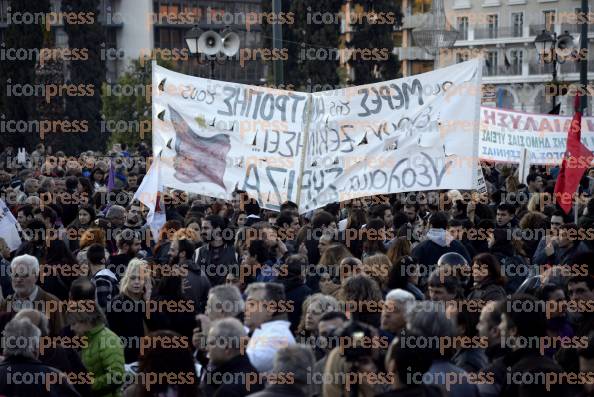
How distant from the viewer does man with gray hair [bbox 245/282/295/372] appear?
7301mm

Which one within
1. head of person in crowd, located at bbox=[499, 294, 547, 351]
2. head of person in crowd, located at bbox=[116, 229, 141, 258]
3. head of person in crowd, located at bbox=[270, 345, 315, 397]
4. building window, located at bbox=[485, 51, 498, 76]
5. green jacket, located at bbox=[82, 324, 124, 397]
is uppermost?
building window, located at bbox=[485, 51, 498, 76]

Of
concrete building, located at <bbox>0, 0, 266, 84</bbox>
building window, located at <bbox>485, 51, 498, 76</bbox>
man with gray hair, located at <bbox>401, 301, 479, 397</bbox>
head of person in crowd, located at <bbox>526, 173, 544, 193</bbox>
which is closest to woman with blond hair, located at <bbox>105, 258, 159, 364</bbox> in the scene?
man with gray hair, located at <bbox>401, 301, 479, 397</bbox>

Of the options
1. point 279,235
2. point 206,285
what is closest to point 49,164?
point 279,235

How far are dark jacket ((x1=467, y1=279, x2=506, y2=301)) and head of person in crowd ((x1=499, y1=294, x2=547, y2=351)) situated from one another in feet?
5.11

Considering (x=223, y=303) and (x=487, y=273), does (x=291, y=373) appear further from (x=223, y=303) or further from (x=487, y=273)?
(x=487, y=273)

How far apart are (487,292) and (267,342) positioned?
2.08 m

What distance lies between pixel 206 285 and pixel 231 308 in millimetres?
2549

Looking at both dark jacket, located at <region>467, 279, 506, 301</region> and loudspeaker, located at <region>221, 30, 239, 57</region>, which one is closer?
dark jacket, located at <region>467, 279, 506, 301</region>

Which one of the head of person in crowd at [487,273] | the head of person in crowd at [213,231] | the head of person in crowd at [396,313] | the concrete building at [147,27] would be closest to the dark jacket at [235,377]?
the head of person in crowd at [396,313]

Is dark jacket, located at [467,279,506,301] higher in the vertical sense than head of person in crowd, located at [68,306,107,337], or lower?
higher

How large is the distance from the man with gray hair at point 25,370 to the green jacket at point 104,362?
29.8 inches

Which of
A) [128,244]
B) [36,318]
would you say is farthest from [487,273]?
[128,244]

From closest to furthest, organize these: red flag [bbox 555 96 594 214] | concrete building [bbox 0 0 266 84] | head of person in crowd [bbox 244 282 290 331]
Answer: head of person in crowd [bbox 244 282 290 331] < red flag [bbox 555 96 594 214] < concrete building [bbox 0 0 266 84]

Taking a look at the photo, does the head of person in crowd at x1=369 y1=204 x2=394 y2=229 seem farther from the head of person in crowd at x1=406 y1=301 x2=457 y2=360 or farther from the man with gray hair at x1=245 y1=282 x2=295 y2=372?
the head of person in crowd at x1=406 y1=301 x2=457 y2=360
